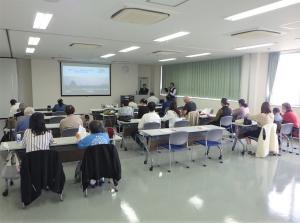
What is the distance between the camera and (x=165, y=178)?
14.4ft

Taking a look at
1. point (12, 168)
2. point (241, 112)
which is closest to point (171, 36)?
point (241, 112)

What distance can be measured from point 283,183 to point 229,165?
3.65 feet

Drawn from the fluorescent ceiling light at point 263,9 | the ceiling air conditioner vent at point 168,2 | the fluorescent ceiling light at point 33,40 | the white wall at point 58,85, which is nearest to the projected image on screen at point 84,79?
the white wall at point 58,85

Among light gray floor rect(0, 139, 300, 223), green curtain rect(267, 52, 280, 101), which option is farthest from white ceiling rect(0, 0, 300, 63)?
light gray floor rect(0, 139, 300, 223)

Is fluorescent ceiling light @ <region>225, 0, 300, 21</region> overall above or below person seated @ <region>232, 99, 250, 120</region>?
above

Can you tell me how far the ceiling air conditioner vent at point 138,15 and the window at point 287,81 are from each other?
6233 mm

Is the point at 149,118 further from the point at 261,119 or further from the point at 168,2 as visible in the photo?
the point at 168,2

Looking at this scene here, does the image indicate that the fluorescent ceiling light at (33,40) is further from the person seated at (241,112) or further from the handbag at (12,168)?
the person seated at (241,112)

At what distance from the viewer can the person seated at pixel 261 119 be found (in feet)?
17.9

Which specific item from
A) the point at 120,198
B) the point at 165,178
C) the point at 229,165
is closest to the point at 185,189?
the point at 165,178

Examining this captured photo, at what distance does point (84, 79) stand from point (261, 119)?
9.34m

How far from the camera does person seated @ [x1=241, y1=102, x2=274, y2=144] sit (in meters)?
5.47

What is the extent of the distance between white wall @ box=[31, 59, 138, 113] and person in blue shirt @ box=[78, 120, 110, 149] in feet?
29.9

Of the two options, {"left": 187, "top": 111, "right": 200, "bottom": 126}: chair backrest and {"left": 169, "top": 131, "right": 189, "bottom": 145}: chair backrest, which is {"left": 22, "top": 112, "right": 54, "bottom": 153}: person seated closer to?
{"left": 169, "top": 131, "right": 189, "bottom": 145}: chair backrest
